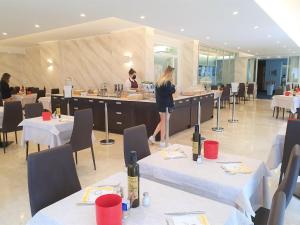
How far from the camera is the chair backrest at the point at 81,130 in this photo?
3.61 metres

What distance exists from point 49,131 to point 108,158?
1.23 m

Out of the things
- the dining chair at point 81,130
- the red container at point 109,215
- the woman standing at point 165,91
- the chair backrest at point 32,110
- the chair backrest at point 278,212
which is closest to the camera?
the chair backrest at point 278,212

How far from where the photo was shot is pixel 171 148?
2467 mm

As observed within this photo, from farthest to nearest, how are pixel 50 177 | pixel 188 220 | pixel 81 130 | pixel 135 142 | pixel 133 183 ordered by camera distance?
pixel 81 130 → pixel 135 142 → pixel 50 177 → pixel 133 183 → pixel 188 220

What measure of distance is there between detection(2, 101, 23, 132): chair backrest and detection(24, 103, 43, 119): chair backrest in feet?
1.92

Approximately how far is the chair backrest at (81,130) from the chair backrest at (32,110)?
4.61 ft

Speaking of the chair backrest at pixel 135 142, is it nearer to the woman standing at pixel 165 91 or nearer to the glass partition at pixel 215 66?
the woman standing at pixel 165 91

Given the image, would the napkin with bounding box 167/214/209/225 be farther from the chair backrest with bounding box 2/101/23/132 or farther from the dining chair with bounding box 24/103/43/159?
the chair backrest with bounding box 2/101/23/132

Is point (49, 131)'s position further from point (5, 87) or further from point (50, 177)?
point (5, 87)

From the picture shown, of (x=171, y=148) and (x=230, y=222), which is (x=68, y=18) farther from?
(x=230, y=222)

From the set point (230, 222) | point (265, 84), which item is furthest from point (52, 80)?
point (265, 84)

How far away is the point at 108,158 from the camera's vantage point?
454 cm

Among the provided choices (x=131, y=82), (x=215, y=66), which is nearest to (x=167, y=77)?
(x=131, y=82)

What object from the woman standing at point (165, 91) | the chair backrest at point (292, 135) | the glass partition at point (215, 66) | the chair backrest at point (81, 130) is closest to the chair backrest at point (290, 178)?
the chair backrest at point (292, 135)
